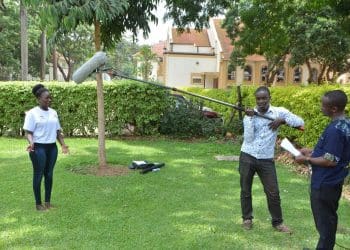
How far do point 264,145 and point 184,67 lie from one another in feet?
160

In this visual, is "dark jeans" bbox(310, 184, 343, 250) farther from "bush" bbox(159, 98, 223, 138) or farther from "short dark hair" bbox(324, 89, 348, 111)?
"bush" bbox(159, 98, 223, 138)

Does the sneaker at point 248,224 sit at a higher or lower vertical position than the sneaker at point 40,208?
higher

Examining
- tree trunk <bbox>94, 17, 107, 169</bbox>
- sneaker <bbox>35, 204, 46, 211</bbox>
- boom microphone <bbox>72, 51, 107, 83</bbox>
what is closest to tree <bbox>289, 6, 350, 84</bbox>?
tree trunk <bbox>94, 17, 107, 169</bbox>

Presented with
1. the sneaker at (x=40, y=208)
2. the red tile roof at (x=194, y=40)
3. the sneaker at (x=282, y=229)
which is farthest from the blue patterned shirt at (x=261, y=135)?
the red tile roof at (x=194, y=40)

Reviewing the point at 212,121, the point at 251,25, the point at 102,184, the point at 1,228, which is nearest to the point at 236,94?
the point at 212,121

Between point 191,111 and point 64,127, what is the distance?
161 inches

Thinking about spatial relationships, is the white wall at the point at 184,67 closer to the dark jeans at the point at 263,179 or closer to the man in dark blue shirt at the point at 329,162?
the dark jeans at the point at 263,179

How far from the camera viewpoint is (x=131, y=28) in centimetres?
991

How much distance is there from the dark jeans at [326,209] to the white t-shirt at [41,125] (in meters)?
3.66

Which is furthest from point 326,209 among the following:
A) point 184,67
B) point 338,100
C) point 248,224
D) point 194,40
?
point 194,40

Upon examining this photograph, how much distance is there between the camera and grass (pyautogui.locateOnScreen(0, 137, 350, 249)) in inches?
209

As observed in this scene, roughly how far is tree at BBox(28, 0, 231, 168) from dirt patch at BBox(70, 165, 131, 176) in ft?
0.51

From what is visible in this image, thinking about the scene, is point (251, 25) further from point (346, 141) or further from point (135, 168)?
point (346, 141)

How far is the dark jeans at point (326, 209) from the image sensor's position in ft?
13.3
